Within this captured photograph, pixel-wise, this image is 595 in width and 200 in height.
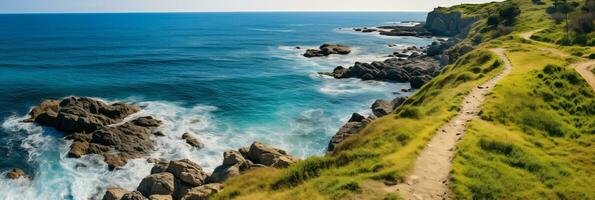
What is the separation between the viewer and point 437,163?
77.8ft

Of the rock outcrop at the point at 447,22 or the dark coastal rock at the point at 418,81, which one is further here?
the rock outcrop at the point at 447,22

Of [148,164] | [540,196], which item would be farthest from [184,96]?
[540,196]

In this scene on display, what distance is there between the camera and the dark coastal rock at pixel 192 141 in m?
46.7

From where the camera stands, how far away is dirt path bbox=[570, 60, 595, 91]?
132 feet

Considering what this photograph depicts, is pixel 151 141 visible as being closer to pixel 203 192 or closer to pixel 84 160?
pixel 84 160

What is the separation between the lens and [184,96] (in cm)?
7081

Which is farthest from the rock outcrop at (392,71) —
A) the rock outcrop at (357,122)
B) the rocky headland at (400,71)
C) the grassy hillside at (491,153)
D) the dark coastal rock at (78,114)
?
the dark coastal rock at (78,114)

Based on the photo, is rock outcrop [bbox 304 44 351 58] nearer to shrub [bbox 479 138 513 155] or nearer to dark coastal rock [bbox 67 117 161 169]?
dark coastal rock [bbox 67 117 161 169]

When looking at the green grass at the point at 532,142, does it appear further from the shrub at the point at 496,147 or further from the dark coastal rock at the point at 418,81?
the dark coastal rock at the point at 418,81

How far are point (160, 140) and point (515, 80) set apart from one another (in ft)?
122

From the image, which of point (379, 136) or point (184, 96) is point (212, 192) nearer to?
point (379, 136)

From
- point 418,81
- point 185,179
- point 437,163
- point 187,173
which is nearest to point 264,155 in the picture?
point 187,173

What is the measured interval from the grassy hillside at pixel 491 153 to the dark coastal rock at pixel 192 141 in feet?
63.6

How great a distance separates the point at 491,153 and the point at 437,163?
360 cm
